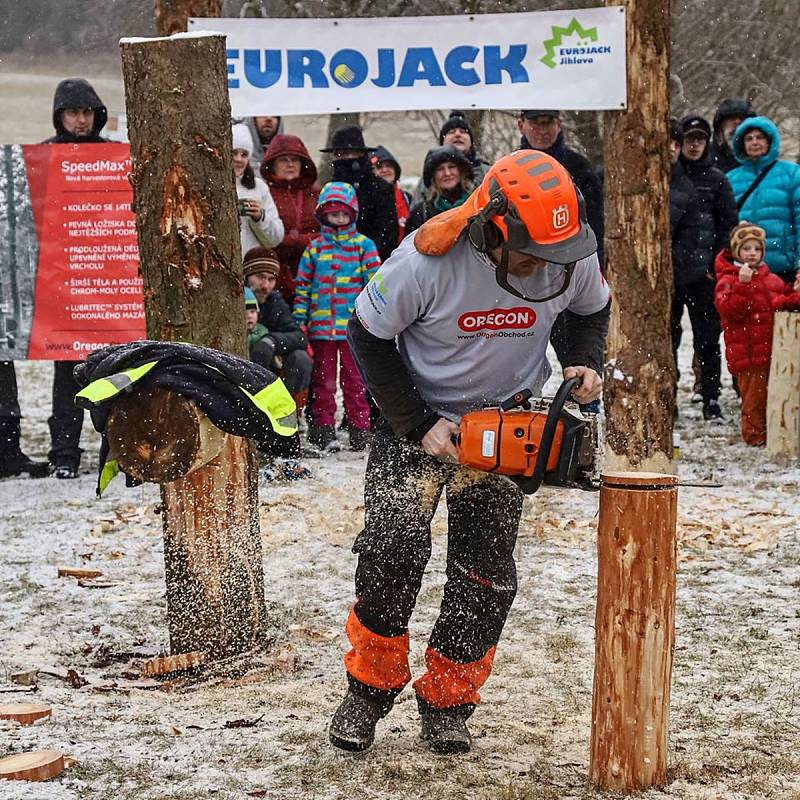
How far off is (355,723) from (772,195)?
21.9 ft

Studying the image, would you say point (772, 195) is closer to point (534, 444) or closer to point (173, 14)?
point (173, 14)

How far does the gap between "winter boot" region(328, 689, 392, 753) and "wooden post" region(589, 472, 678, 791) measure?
0.70 meters

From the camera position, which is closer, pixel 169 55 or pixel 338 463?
pixel 169 55

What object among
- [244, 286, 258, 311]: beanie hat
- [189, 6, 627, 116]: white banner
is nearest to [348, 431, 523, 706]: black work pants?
[189, 6, 627, 116]: white banner

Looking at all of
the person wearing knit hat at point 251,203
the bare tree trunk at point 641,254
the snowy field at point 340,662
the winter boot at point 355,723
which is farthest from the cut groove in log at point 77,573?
the bare tree trunk at point 641,254

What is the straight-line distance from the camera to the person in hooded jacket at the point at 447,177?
7.67 meters

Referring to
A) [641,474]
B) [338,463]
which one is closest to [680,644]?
[641,474]

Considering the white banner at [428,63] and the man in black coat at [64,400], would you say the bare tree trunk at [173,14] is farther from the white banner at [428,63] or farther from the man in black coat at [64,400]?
the man in black coat at [64,400]

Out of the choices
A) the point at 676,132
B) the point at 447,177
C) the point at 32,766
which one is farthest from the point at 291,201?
the point at 32,766

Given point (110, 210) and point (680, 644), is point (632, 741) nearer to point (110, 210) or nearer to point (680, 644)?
point (680, 644)

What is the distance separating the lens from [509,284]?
329 centimetres

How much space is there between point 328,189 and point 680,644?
4368mm

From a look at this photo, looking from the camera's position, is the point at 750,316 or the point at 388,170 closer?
the point at 750,316

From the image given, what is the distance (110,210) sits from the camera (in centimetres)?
760
